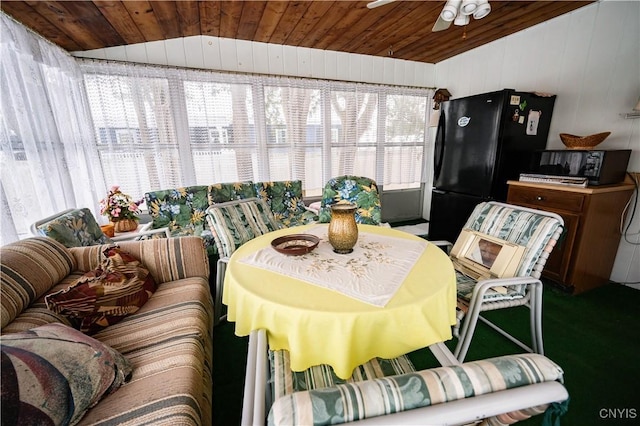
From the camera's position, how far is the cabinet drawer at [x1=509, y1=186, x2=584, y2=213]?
6.80 ft

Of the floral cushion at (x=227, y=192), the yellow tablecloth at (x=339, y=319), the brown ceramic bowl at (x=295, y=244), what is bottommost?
the yellow tablecloth at (x=339, y=319)

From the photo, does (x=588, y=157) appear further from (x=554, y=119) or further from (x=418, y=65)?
(x=418, y=65)

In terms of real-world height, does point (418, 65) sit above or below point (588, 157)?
above

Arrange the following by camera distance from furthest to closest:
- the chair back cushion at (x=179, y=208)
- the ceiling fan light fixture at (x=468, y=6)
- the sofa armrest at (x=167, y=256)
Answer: the chair back cushion at (x=179, y=208), the sofa armrest at (x=167, y=256), the ceiling fan light fixture at (x=468, y=6)

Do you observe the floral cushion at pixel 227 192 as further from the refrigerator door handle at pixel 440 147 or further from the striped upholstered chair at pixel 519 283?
the refrigerator door handle at pixel 440 147

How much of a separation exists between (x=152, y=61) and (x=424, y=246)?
10.3 ft

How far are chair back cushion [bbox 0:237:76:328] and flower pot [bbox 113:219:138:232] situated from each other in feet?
3.31

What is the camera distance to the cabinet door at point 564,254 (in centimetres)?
209

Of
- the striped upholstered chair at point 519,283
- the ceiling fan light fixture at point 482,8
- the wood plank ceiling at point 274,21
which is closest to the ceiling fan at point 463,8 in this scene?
the ceiling fan light fixture at point 482,8


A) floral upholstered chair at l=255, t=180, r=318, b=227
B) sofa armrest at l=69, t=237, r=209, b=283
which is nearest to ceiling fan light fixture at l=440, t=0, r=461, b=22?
floral upholstered chair at l=255, t=180, r=318, b=227

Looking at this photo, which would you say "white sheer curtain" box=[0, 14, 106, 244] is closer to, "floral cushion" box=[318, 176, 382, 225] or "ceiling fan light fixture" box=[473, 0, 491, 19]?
"floral cushion" box=[318, 176, 382, 225]

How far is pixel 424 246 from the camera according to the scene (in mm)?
1374

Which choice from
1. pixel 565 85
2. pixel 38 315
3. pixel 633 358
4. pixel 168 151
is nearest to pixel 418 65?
pixel 565 85

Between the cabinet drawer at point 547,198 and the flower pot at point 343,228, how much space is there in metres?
1.97
